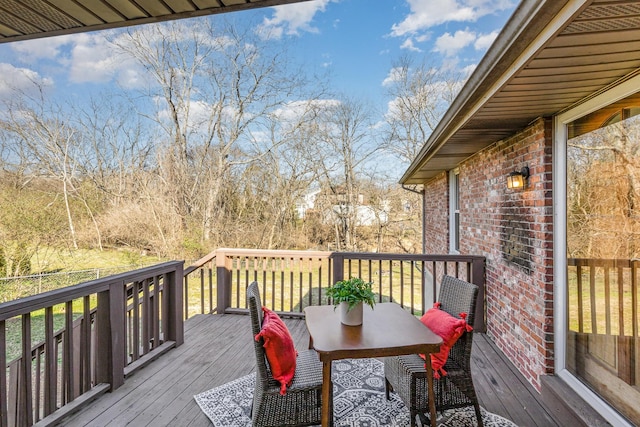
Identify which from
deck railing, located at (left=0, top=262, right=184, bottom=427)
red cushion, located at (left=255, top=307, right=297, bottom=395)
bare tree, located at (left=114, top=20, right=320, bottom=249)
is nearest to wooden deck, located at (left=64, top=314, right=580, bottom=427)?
deck railing, located at (left=0, top=262, right=184, bottom=427)

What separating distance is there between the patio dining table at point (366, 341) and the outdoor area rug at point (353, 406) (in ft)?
1.18

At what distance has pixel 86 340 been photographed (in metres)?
2.71

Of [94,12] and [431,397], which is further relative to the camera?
[431,397]

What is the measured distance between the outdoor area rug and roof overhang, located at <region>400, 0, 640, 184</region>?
2.31m

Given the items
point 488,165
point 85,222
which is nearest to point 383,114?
point 488,165

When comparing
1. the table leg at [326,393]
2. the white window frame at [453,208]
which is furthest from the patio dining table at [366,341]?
the white window frame at [453,208]

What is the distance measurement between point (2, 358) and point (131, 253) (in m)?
10.2

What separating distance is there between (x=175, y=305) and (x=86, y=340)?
110 cm

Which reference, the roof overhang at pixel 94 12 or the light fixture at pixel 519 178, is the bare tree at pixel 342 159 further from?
the roof overhang at pixel 94 12

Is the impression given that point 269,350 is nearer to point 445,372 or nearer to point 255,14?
point 445,372

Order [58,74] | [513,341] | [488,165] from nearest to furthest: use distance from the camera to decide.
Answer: [513,341] < [488,165] < [58,74]

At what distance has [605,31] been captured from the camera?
1389 mm

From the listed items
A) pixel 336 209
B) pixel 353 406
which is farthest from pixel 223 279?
pixel 336 209

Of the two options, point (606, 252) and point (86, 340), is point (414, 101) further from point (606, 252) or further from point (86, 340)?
point (86, 340)
